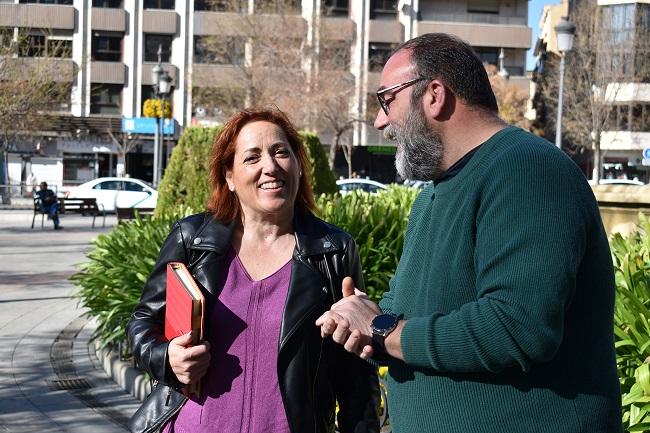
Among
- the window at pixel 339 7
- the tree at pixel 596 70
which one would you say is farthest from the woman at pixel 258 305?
the window at pixel 339 7

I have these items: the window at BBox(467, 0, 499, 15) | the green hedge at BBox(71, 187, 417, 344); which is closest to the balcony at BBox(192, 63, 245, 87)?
the window at BBox(467, 0, 499, 15)

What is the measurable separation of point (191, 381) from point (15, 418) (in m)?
3.93

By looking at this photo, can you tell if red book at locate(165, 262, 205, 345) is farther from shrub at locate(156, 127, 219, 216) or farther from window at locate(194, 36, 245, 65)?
window at locate(194, 36, 245, 65)

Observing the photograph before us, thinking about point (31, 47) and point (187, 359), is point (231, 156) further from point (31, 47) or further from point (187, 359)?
point (31, 47)

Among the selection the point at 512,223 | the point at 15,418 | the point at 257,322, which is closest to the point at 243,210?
the point at 257,322

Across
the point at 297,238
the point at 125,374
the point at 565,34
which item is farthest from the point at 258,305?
the point at 565,34

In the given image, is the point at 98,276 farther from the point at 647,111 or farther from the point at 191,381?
the point at 647,111

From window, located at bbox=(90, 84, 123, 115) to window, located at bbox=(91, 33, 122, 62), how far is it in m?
1.47

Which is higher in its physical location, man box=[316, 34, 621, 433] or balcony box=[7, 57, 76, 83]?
balcony box=[7, 57, 76, 83]

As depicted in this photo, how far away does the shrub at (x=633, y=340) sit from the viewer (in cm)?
370

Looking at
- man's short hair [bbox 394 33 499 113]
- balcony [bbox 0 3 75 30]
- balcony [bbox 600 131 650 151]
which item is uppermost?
balcony [bbox 0 3 75 30]

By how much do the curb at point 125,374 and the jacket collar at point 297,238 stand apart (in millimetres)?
3828

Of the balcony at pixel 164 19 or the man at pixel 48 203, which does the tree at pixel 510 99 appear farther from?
the man at pixel 48 203

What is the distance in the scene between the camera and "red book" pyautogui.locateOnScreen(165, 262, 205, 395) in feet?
8.77
